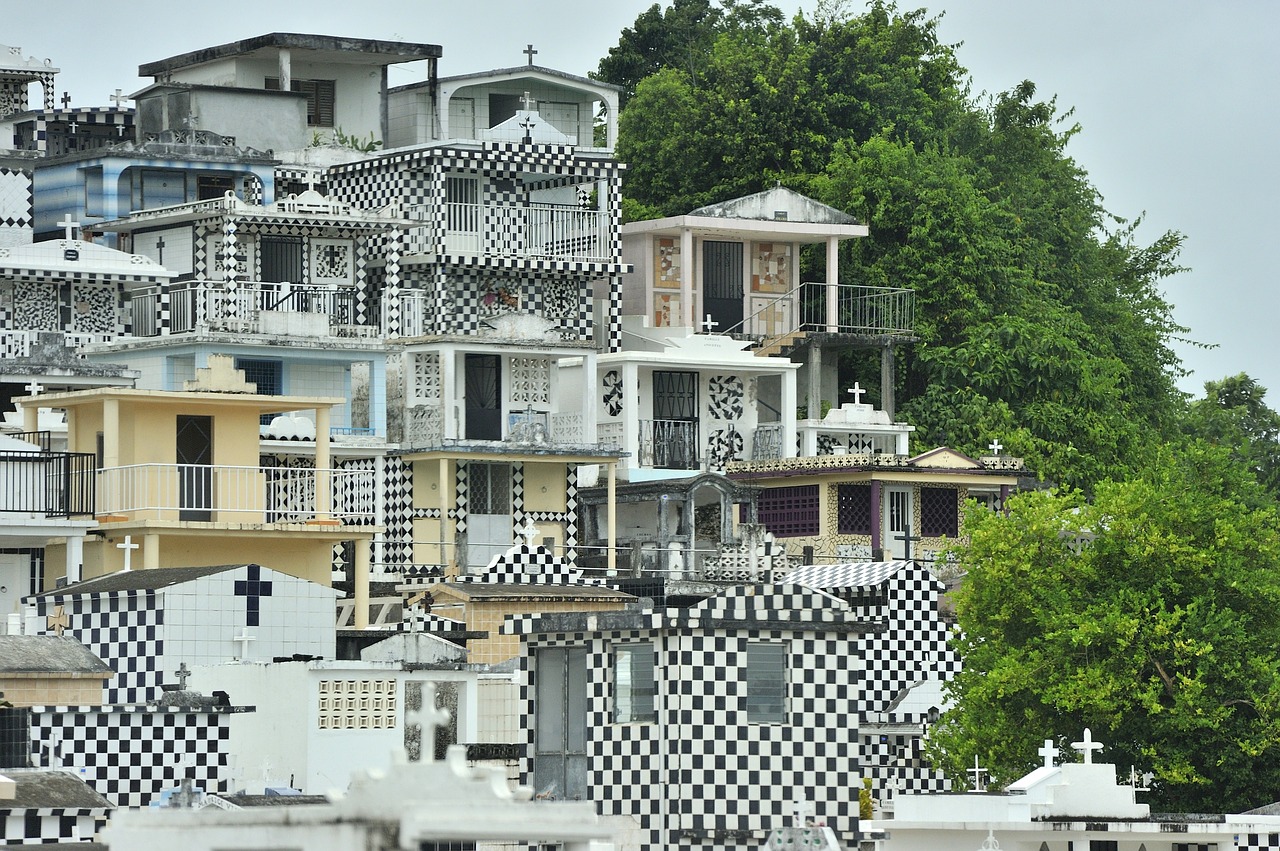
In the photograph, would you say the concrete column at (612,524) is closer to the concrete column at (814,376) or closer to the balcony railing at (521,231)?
the balcony railing at (521,231)

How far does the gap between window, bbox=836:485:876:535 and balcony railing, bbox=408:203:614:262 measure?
8503 millimetres

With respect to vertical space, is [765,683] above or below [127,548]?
below

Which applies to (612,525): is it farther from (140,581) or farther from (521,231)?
(140,581)

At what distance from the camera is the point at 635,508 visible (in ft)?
216

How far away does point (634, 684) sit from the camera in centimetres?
3162

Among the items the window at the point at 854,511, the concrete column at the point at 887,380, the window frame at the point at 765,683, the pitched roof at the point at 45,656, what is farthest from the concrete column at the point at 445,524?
the window frame at the point at 765,683

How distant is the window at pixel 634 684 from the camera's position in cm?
3145

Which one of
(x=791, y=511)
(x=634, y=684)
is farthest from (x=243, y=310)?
(x=634, y=684)

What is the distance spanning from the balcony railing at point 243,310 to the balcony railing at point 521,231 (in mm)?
4888

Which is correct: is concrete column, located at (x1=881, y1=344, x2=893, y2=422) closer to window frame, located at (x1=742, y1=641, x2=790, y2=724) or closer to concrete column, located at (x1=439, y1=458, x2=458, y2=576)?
concrete column, located at (x1=439, y1=458, x2=458, y2=576)

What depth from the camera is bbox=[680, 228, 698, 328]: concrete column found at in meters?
71.4

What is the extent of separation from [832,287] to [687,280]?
11.6 feet

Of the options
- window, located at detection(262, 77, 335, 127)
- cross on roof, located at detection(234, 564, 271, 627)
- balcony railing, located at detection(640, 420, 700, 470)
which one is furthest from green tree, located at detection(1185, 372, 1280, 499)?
cross on roof, located at detection(234, 564, 271, 627)

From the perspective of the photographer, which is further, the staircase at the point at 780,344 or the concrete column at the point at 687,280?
the staircase at the point at 780,344
